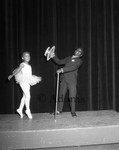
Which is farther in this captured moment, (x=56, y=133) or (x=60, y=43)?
(x=60, y=43)

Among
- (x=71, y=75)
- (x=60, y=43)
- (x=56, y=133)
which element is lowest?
(x=56, y=133)

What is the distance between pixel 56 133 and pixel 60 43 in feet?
5.54

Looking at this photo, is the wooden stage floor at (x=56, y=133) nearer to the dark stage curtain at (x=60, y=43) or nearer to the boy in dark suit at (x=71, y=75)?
the boy in dark suit at (x=71, y=75)

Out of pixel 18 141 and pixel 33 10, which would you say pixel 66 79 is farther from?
pixel 33 10

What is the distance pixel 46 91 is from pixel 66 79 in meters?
0.74

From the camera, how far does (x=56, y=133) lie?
2.49 meters

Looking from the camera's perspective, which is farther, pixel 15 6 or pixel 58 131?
pixel 15 6

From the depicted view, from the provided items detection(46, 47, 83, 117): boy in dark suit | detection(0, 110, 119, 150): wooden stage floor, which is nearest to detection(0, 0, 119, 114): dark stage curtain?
detection(46, 47, 83, 117): boy in dark suit

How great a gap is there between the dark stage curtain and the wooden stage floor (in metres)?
0.96

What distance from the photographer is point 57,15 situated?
371 cm

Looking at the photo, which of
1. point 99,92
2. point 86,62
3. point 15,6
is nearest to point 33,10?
point 15,6

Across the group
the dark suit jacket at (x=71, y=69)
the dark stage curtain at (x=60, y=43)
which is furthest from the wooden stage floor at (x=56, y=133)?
the dark stage curtain at (x=60, y=43)

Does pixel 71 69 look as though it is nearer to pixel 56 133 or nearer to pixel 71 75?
pixel 71 75

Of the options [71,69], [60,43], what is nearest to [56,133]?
[71,69]
